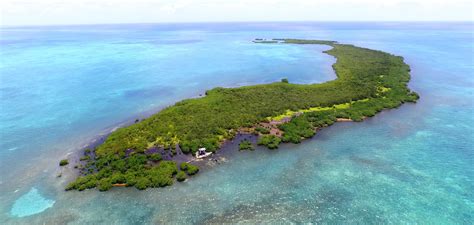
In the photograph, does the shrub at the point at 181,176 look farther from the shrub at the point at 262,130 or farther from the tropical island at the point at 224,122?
the shrub at the point at 262,130

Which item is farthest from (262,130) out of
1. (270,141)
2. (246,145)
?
(246,145)

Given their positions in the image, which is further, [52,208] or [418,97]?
[418,97]

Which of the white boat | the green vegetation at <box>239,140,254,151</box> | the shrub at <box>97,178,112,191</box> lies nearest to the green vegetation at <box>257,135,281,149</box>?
the green vegetation at <box>239,140,254,151</box>

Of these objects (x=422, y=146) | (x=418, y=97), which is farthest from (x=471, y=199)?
(x=418, y=97)

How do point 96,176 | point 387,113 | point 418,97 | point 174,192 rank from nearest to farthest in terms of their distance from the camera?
1. point 174,192
2. point 96,176
3. point 387,113
4. point 418,97

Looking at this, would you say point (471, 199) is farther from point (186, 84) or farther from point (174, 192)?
point (186, 84)

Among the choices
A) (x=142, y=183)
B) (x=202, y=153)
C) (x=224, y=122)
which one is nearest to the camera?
(x=142, y=183)

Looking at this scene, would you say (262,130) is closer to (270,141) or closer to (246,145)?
(270,141)

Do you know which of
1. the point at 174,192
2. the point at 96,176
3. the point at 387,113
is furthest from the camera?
the point at 387,113
